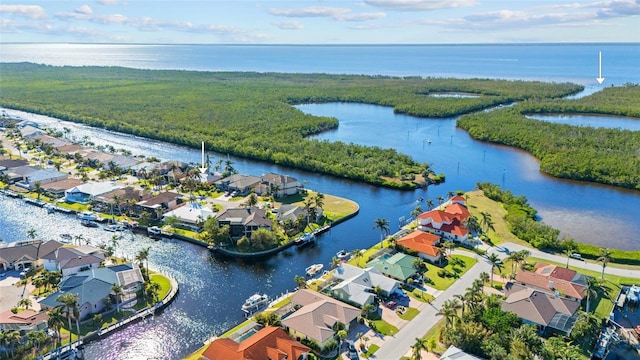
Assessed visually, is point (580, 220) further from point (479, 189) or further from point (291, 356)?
point (291, 356)

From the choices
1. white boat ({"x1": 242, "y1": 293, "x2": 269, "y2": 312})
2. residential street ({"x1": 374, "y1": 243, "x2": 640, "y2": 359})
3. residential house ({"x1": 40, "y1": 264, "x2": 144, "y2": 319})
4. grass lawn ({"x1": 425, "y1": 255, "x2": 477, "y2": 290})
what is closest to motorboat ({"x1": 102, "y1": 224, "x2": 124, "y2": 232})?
residential house ({"x1": 40, "y1": 264, "x2": 144, "y2": 319})

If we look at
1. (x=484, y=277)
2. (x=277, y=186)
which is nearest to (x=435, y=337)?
(x=484, y=277)

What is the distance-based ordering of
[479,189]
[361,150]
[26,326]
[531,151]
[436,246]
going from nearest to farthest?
1. [26,326]
2. [436,246]
3. [479,189]
4. [361,150]
5. [531,151]

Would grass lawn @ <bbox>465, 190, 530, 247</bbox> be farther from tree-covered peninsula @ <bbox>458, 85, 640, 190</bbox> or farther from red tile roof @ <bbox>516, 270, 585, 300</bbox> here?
tree-covered peninsula @ <bbox>458, 85, 640, 190</bbox>

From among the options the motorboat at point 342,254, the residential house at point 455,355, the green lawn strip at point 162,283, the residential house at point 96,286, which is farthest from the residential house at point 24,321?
the residential house at point 455,355

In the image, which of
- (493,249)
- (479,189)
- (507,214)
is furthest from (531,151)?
(493,249)

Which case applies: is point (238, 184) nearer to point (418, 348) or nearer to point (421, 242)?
point (421, 242)
